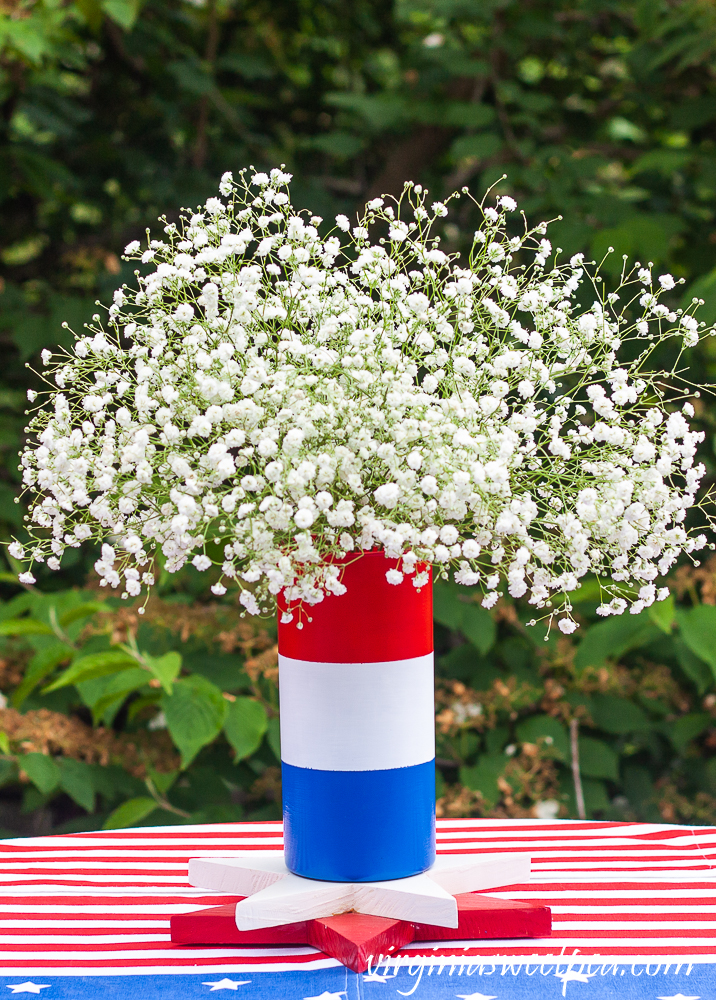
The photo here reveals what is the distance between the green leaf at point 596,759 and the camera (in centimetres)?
172

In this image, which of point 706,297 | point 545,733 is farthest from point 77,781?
point 706,297

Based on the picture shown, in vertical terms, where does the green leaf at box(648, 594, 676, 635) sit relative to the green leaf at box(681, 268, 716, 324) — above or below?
below

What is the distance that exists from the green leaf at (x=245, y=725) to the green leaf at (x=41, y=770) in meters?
0.28

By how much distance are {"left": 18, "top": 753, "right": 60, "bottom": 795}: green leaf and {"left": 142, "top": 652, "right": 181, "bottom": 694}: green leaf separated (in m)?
0.27

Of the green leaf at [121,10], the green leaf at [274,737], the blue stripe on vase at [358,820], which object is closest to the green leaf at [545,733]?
A: the green leaf at [274,737]

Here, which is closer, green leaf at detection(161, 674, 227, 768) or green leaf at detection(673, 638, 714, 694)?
green leaf at detection(161, 674, 227, 768)

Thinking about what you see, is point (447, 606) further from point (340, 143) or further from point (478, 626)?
point (340, 143)

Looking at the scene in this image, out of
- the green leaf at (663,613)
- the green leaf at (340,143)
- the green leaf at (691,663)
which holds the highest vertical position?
the green leaf at (340,143)

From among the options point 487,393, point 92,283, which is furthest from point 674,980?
point 92,283

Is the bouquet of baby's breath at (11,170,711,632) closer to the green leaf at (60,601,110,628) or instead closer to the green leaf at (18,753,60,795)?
the green leaf at (60,601,110,628)

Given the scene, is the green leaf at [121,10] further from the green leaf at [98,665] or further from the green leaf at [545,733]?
the green leaf at [545,733]

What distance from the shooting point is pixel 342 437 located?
73 cm

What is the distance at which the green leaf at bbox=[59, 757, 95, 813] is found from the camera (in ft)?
4.80

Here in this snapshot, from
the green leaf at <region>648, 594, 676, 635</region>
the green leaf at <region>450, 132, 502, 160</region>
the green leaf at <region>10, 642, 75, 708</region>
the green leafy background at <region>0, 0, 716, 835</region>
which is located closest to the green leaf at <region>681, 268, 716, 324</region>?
the green leafy background at <region>0, 0, 716, 835</region>
